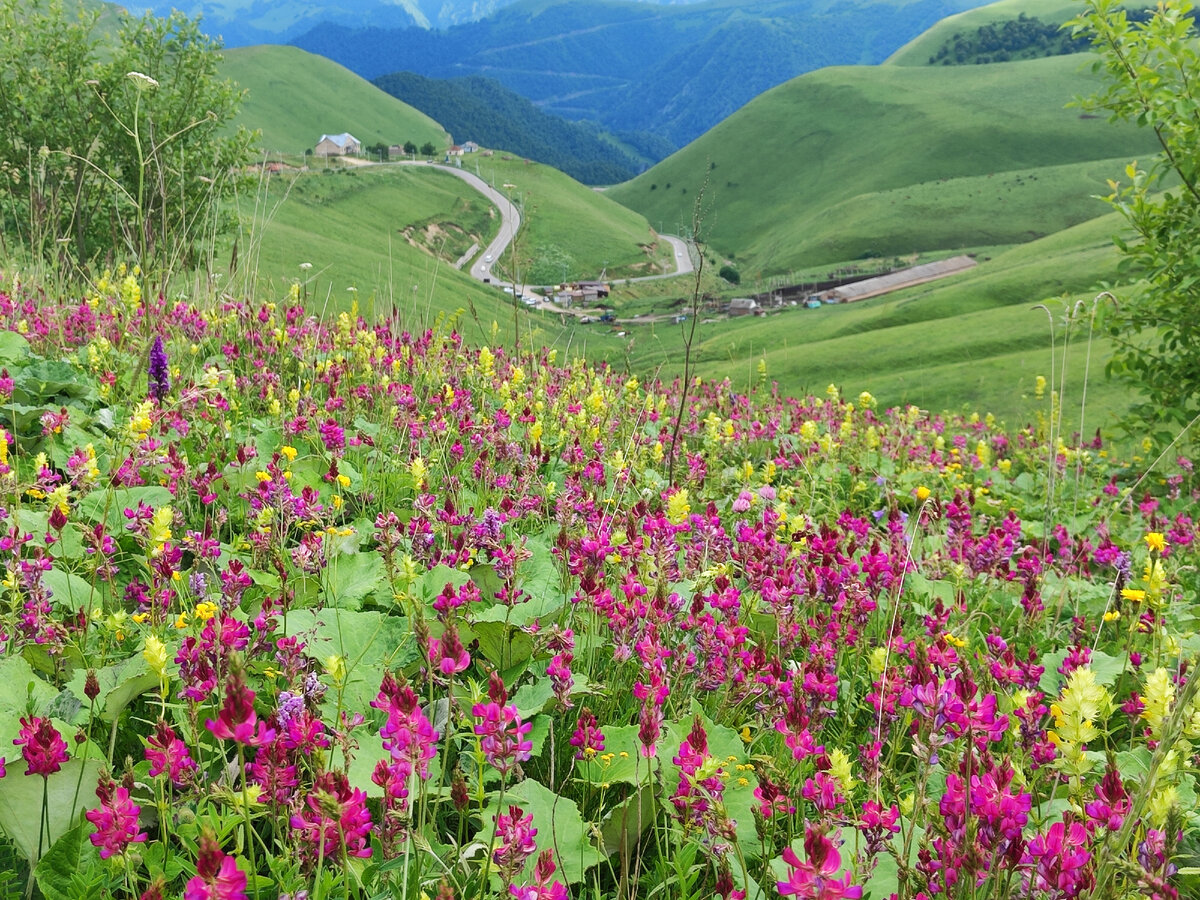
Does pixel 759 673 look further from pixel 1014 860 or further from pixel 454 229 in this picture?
pixel 454 229

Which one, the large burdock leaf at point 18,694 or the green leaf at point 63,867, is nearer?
the green leaf at point 63,867

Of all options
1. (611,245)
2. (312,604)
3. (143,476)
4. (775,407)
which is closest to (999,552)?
(312,604)

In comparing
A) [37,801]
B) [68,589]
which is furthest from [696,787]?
[68,589]

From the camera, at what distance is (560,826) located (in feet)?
7.84

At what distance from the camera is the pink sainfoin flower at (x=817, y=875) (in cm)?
140

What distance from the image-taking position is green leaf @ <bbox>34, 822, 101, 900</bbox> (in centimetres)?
199

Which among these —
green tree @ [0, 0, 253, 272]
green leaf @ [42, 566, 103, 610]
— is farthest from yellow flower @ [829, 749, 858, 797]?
green tree @ [0, 0, 253, 272]

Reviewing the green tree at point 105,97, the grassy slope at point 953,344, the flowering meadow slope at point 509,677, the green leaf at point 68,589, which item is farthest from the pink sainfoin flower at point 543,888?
the green tree at point 105,97

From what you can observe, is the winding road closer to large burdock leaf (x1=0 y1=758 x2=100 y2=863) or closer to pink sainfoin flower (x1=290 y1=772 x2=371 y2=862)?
large burdock leaf (x1=0 y1=758 x2=100 y2=863)

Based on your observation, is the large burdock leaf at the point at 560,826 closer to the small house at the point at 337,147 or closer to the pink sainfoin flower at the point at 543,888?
the pink sainfoin flower at the point at 543,888

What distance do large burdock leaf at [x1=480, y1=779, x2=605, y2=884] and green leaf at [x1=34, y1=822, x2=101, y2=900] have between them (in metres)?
1.02

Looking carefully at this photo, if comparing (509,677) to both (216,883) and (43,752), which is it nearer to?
(43,752)

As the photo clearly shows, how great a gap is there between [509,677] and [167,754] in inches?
55.6

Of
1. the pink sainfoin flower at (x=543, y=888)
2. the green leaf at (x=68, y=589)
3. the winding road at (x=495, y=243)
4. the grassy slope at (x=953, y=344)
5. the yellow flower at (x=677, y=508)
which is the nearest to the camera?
the pink sainfoin flower at (x=543, y=888)
